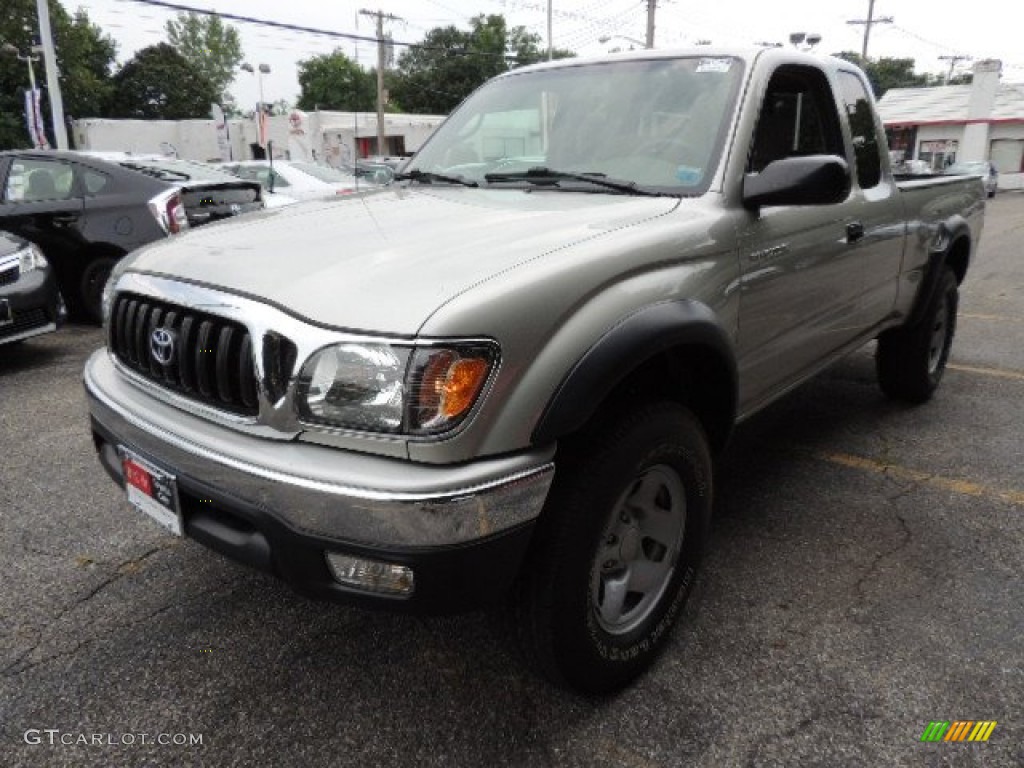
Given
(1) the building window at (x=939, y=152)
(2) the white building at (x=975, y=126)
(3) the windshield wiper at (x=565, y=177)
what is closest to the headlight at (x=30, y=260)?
(3) the windshield wiper at (x=565, y=177)

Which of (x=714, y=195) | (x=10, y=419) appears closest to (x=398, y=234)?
(x=714, y=195)

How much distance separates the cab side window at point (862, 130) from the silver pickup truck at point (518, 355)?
43 cm

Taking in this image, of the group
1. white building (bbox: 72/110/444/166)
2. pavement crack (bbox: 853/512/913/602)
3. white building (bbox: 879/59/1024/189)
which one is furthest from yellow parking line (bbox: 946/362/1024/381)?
white building (bbox: 879/59/1024/189)

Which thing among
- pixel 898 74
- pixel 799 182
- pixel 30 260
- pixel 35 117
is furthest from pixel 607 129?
pixel 898 74

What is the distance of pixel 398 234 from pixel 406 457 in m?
0.77

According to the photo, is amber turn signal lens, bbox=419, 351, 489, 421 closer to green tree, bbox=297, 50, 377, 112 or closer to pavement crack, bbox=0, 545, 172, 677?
pavement crack, bbox=0, 545, 172, 677

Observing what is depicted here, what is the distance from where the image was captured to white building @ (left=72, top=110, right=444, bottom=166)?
3353 cm

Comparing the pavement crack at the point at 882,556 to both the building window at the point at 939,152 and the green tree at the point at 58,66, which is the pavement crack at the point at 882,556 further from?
the building window at the point at 939,152

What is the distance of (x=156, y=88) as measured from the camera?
59.0m

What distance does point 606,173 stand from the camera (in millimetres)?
2711

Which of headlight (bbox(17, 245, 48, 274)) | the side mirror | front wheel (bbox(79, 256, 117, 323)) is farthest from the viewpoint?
front wheel (bbox(79, 256, 117, 323))

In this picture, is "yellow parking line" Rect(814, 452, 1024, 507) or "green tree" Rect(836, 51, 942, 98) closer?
"yellow parking line" Rect(814, 452, 1024, 507)

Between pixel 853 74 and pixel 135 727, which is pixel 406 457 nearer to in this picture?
pixel 135 727

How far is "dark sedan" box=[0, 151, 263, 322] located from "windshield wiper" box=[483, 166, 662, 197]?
476 centimetres
